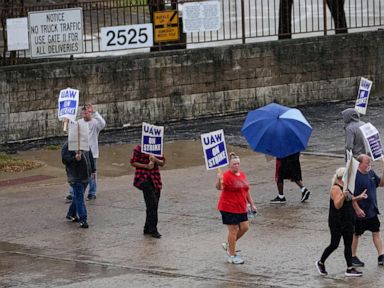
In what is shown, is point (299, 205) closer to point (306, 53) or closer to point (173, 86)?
point (173, 86)


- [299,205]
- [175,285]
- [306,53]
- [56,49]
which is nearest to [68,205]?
[299,205]

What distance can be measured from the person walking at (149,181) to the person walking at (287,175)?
256cm

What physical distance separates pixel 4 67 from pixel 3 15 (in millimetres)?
1358

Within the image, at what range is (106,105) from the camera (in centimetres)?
2405

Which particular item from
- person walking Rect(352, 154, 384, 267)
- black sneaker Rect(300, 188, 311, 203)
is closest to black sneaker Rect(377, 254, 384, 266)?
person walking Rect(352, 154, 384, 267)

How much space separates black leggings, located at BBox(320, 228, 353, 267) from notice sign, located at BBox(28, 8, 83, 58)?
12055 millimetres

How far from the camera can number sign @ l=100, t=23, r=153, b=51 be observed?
2406 centimetres

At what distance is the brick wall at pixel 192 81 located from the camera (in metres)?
22.9

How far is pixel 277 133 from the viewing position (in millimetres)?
16375

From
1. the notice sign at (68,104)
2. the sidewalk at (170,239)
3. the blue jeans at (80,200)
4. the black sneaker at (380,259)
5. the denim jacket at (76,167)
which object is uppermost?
the notice sign at (68,104)

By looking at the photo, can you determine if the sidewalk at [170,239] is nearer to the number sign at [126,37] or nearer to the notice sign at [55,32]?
the notice sign at [55,32]

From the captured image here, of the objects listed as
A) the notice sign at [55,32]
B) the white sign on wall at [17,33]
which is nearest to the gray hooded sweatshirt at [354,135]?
the notice sign at [55,32]

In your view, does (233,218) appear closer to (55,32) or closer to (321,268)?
(321,268)

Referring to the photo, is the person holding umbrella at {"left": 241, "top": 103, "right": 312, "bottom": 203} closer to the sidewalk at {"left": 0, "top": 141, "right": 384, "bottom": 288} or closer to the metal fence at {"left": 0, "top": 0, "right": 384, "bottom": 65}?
the sidewalk at {"left": 0, "top": 141, "right": 384, "bottom": 288}
